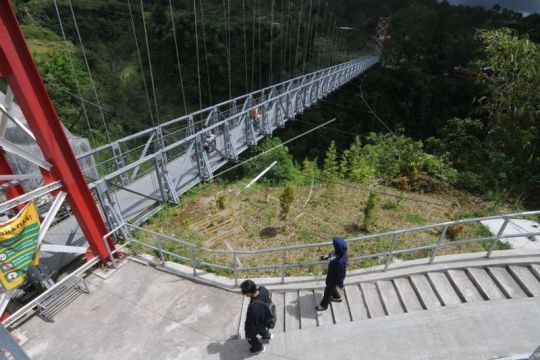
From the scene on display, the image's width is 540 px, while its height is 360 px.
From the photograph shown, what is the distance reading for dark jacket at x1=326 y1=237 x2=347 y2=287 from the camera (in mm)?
3479

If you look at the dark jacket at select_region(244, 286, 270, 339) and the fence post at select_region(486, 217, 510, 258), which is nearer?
the dark jacket at select_region(244, 286, 270, 339)

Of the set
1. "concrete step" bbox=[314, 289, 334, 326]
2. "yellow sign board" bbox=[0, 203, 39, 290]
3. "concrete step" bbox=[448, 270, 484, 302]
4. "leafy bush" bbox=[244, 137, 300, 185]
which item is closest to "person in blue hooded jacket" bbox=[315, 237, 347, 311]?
"concrete step" bbox=[314, 289, 334, 326]

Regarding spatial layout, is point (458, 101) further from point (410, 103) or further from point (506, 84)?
point (506, 84)

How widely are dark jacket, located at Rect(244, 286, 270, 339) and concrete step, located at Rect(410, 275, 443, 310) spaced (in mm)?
1914

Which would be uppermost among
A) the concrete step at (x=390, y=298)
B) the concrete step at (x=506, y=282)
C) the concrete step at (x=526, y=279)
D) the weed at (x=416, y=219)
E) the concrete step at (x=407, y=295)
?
the concrete step at (x=526, y=279)

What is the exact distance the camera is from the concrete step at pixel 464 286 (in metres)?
3.77

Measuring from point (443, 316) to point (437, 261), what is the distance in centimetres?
87

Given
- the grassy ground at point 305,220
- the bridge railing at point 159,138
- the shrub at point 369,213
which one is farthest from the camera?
the bridge railing at point 159,138

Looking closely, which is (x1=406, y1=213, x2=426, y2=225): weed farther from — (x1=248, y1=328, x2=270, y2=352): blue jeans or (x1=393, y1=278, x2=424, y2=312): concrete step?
(x1=248, y1=328, x2=270, y2=352): blue jeans

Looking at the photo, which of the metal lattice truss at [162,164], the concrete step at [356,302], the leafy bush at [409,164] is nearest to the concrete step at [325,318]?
the concrete step at [356,302]

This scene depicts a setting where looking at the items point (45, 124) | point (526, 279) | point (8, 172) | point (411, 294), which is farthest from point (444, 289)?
point (8, 172)

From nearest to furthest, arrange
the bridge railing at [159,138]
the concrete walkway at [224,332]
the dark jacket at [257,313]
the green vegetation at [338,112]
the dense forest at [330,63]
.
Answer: the dark jacket at [257,313], the concrete walkway at [224,332], the bridge railing at [159,138], the green vegetation at [338,112], the dense forest at [330,63]

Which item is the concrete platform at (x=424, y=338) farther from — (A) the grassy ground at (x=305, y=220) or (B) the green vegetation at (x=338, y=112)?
(B) the green vegetation at (x=338, y=112)

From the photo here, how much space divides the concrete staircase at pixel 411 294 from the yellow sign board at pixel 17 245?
2551 mm
